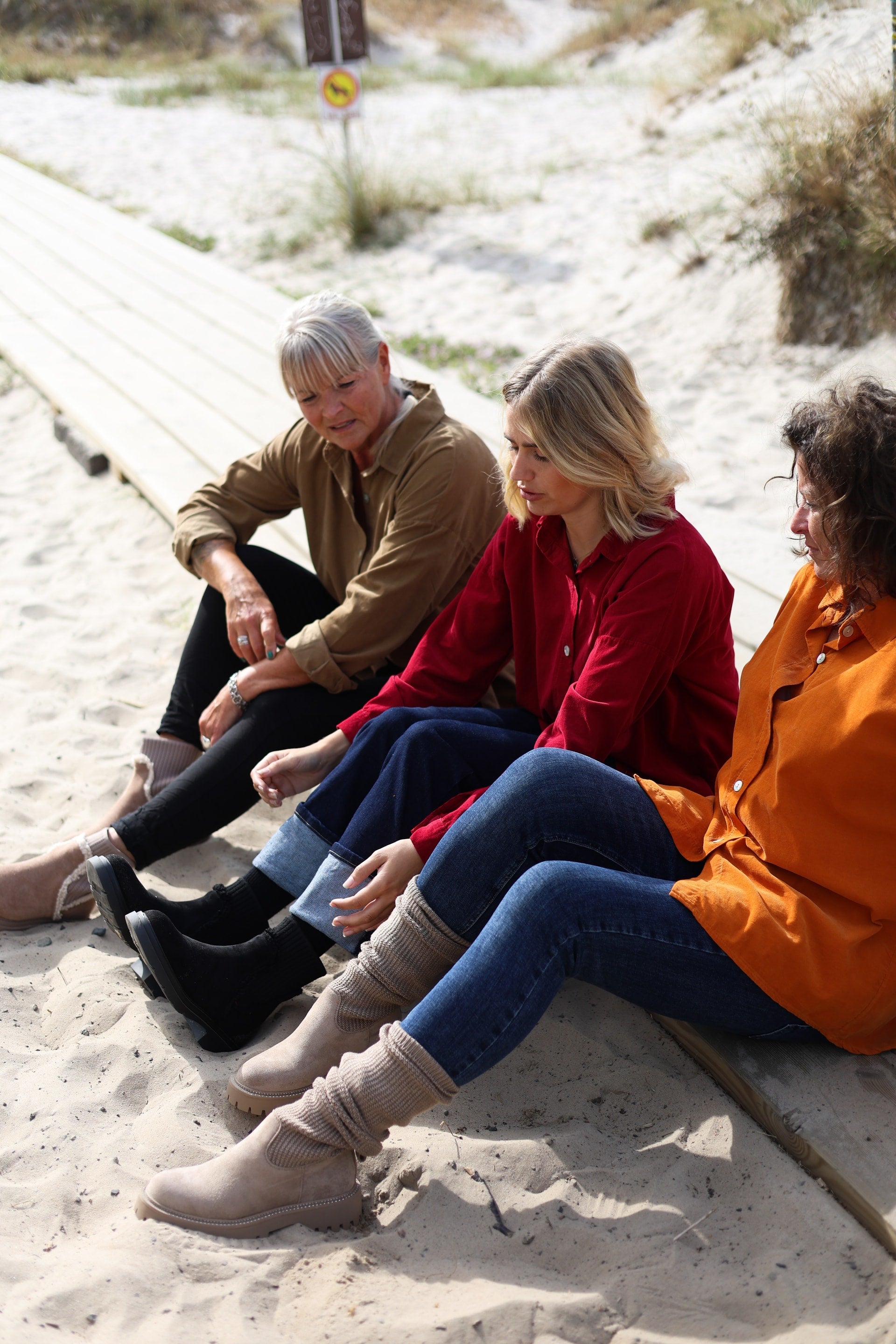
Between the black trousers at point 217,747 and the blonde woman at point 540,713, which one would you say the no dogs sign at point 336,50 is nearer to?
the black trousers at point 217,747

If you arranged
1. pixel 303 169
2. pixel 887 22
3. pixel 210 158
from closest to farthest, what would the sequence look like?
pixel 887 22, pixel 303 169, pixel 210 158

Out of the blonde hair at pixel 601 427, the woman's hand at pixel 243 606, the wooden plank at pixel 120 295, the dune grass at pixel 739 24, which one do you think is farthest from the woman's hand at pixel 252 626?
the dune grass at pixel 739 24

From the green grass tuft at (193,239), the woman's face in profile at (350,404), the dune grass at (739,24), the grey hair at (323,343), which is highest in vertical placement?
the dune grass at (739,24)

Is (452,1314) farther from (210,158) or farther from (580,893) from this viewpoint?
(210,158)

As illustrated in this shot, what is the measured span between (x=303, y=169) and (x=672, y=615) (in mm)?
7974

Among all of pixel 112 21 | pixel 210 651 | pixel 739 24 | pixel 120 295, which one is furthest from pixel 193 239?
pixel 112 21

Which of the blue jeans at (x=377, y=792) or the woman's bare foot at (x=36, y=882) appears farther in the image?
the woman's bare foot at (x=36, y=882)

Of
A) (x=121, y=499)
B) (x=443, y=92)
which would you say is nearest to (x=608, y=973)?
(x=121, y=499)

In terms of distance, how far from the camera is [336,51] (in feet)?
20.3

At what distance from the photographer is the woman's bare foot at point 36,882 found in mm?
2164

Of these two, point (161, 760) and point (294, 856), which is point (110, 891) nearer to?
point (294, 856)

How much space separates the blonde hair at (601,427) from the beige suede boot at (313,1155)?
906 mm

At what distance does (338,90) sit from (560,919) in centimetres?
604

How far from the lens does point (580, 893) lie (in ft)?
5.08
